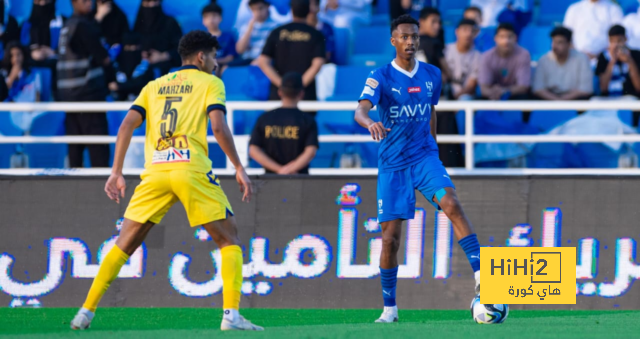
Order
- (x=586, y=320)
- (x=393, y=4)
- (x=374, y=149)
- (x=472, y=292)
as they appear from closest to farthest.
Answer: (x=586, y=320)
(x=472, y=292)
(x=374, y=149)
(x=393, y=4)

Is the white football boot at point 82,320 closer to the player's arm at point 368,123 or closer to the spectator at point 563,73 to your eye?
the player's arm at point 368,123

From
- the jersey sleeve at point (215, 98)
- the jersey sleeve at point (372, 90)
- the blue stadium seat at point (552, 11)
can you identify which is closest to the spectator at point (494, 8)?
the blue stadium seat at point (552, 11)

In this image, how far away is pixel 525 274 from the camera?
7391 mm

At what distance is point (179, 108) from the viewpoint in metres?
7.20

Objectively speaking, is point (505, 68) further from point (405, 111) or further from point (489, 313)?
point (489, 313)

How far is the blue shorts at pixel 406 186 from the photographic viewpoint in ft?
26.0

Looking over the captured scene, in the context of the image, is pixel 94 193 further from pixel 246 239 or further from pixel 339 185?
pixel 339 185

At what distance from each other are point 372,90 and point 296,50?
4.32 m

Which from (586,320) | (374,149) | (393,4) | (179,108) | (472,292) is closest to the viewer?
(179,108)

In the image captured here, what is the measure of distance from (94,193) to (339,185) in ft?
8.36

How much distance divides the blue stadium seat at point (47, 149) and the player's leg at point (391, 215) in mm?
6224

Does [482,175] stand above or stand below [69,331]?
above

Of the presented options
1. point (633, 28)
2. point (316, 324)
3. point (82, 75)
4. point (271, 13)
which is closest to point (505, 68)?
point (633, 28)

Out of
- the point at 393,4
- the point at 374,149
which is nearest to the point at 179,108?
the point at 374,149
